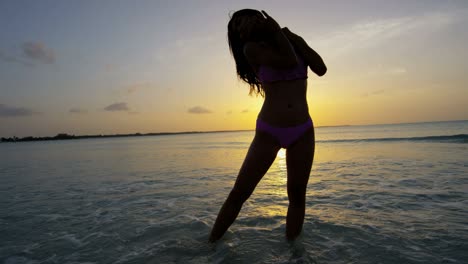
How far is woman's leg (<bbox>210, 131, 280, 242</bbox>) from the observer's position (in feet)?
9.72

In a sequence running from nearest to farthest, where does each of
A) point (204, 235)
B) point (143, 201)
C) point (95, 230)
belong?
point (204, 235) < point (95, 230) < point (143, 201)

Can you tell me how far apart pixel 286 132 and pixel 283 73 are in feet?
1.84

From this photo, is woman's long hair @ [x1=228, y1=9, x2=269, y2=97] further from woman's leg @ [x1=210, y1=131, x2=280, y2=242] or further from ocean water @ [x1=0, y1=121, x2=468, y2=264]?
ocean water @ [x1=0, y1=121, x2=468, y2=264]

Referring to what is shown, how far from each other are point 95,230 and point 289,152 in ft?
10.3

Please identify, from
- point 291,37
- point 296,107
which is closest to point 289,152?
point 296,107

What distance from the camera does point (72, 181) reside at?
9.26 metres

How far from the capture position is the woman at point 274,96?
260cm

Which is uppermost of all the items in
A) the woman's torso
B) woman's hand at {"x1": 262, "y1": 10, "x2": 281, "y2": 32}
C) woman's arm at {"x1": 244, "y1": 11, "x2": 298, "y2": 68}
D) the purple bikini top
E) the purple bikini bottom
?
woman's hand at {"x1": 262, "y1": 10, "x2": 281, "y2": 32}

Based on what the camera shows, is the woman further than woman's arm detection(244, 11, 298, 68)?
Yes

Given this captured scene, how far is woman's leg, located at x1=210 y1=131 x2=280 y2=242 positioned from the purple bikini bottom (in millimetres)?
50

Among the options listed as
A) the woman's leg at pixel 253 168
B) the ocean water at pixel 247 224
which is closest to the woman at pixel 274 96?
the woman's leg at pixel 253 168

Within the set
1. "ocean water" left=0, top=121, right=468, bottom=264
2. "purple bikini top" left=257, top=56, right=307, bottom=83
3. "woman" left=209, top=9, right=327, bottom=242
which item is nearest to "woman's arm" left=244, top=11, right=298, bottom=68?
"woman" left=209, top=9, right=327, bottom=242

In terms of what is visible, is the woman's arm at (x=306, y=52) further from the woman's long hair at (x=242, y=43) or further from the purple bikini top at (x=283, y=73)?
the woman's long hair at (x=242, y=43)

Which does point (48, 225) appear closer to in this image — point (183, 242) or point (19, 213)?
point (19, 213)
